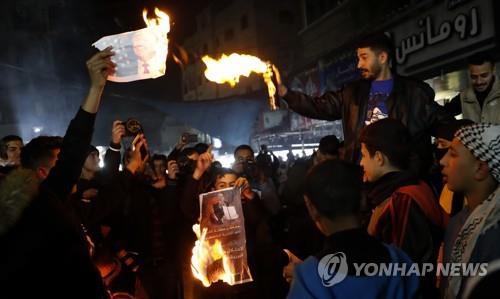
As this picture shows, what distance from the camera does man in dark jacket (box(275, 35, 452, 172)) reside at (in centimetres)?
364

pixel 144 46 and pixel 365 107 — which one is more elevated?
pixel 144 46

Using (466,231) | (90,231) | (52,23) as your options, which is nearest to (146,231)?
(90,231)

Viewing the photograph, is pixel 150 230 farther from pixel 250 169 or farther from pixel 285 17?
pixel 285 17

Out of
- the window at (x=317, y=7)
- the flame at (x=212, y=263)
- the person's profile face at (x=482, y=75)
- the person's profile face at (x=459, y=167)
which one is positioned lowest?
the flame at (x=212, y=263)

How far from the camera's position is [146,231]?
5355 mm

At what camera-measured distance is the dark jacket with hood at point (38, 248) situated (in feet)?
6.23

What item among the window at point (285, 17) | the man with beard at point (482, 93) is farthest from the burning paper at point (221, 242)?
the window at point (285, 17)

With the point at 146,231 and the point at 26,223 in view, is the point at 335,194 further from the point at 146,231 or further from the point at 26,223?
the point at 146,231

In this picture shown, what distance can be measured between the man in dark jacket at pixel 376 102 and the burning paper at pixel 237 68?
0.64ft

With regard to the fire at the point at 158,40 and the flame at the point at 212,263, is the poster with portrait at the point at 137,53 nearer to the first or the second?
the fire at the point at 158,40

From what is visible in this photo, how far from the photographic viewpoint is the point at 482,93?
4840mm

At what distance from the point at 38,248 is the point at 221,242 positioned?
2.42 m

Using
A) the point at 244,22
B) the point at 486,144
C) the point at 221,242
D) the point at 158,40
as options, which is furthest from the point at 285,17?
the point at 486,144

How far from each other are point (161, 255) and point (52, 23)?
76.6 feet
